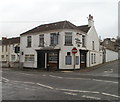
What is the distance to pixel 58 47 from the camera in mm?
24812

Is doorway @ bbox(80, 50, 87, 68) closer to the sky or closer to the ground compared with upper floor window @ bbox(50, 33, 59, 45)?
closer to the ground

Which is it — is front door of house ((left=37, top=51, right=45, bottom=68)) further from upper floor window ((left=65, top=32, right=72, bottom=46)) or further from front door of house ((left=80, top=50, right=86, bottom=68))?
front door of house ((left=80, top=50, right=86, bottom=68))

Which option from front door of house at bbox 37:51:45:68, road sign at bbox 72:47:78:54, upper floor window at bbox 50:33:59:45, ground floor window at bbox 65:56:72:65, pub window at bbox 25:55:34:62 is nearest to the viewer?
road sign at bbox 72:47:78:54

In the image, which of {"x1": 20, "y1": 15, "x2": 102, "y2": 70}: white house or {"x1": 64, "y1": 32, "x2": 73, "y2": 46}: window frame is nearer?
{"x1": 20, "y1": 15, "x2": 102, "y2": 70}: white house

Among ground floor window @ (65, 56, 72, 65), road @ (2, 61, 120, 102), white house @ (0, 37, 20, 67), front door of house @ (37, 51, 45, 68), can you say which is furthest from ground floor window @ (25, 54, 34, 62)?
road @ (2, 61, 120, 102)

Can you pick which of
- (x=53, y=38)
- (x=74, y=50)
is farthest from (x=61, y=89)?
(x=53, y=38)

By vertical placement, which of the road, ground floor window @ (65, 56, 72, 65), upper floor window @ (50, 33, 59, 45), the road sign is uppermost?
upper floor window @ (50, 33, 59, 45)

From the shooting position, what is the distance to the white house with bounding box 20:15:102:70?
24.6 metres

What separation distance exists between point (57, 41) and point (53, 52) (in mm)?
1836

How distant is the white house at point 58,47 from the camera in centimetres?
2459

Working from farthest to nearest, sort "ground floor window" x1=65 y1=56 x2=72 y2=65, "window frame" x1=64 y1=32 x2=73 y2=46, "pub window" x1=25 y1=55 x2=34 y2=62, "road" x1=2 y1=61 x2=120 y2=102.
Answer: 1. "pub window" x1=25 y1=55 x2=34 y2=62
2. "window frame" x1=64 y1=32 x2=73 y2=46
3. "ground floor window" x1=65 y1=56 x2=72 y2=65
4. "road" x1=2 y1=61 x2=120 y2=102

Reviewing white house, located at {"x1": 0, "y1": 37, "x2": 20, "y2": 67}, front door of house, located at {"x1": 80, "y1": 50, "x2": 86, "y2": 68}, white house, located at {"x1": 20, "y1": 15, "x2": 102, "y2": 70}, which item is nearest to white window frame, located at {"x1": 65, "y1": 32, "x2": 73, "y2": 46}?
white house, located at {"x1": 20, "y1": 15, "x2": 102, "y2": 70}

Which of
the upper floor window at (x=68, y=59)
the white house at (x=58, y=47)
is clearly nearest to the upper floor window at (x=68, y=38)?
the white house at (x=58, y=47)

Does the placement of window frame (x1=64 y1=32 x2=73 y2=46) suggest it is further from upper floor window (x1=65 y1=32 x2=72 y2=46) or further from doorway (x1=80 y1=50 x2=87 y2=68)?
doorway (x1=80 y1=50 x2=87 y2=68)
